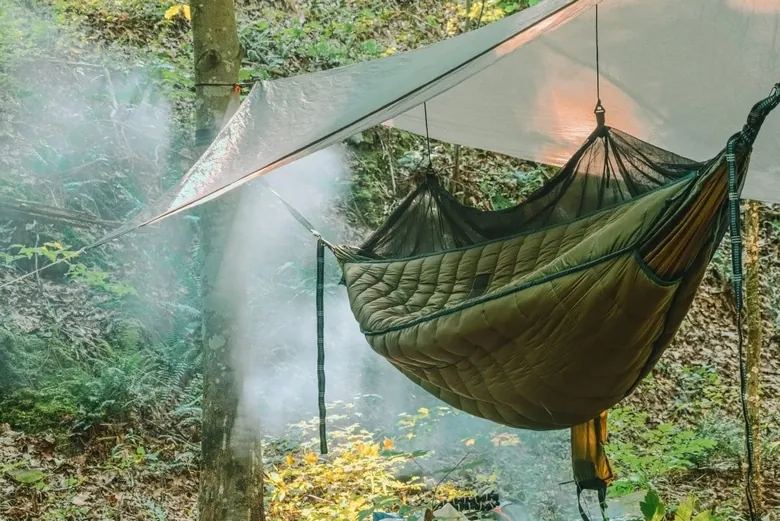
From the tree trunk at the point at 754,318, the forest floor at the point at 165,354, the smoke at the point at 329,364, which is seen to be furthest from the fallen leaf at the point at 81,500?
the tree trunk at the point at 754,318

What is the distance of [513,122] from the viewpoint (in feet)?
7.88

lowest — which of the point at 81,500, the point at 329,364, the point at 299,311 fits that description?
the point at 81,500

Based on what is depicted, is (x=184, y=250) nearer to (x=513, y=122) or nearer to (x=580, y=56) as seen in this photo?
(x=513, y=122)

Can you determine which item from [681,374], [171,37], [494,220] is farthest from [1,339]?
[681,374]

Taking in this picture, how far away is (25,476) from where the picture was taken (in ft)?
7.68

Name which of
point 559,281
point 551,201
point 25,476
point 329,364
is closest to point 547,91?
point 551,201

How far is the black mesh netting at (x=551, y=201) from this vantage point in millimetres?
1813

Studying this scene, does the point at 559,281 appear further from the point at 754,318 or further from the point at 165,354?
the point at 165,354

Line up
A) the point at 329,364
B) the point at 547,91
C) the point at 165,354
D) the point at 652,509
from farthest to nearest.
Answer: the point at 329,364 < the point at 165,354 < the point at 547,91 < the point at 652,509

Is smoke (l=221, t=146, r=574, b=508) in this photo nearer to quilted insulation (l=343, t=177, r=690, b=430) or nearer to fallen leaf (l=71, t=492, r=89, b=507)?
fallen leaf (l=71, t=492, r=89, b=507)

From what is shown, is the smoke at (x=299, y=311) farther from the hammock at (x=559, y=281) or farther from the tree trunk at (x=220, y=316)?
the hammock at (x=559, y=281)

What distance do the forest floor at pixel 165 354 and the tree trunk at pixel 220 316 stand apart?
0.40m

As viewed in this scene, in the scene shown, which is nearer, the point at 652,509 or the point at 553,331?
the point at 553,331

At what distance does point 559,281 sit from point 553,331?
0.10 m
